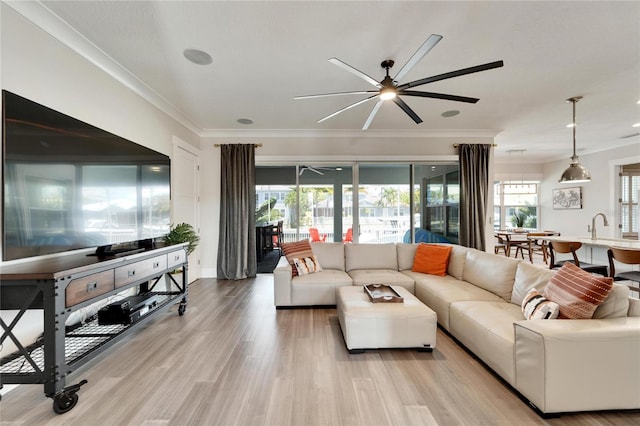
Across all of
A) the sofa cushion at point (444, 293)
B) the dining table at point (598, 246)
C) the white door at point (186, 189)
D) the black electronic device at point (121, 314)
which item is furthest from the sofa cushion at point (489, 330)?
the white door at point (186, 189)

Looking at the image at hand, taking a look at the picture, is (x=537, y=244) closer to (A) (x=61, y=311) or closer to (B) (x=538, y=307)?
(B) (x=538, y=307)

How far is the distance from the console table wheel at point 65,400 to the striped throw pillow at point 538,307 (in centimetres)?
321

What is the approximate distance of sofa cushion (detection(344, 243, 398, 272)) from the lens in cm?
397

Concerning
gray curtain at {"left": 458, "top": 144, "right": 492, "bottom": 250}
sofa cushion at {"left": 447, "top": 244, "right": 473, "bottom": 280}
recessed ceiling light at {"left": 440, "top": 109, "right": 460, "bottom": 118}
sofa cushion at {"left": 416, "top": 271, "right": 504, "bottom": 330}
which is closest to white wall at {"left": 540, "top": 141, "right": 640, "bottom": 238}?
gray curtain at {"left": 458, "top": 144, "right": 492, "bottom": 250}

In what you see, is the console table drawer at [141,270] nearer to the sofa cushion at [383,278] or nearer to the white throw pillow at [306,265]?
the white throw pillow at [306,265]

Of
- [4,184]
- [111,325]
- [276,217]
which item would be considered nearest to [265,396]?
[111,325]

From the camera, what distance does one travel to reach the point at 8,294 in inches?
64.1

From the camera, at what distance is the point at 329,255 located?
4023mm

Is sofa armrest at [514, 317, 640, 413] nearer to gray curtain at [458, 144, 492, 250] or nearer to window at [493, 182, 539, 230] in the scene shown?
gray curtain at [458, 144, 492, 250]

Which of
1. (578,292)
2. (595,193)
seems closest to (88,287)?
(578,292)

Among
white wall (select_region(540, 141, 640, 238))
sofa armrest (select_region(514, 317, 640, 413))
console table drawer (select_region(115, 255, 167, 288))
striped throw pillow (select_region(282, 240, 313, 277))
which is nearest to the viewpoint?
sofa armrest (select_region(514, 317, 640, 413))

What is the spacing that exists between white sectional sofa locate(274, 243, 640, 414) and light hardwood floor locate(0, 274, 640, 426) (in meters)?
0.14

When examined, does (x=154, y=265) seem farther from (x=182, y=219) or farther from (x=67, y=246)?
(x=182, y=219)

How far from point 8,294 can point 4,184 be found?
0.70m
